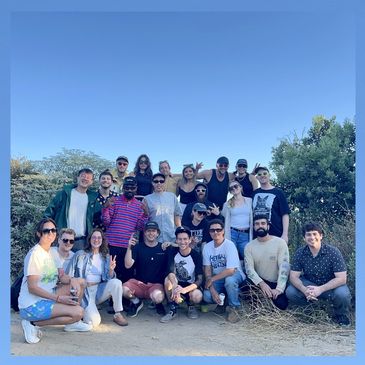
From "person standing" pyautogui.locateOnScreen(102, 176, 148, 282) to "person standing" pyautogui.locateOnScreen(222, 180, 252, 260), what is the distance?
1.22 m

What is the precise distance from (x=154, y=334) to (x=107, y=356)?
64cm

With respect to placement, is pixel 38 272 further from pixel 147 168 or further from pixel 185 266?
pixel 147 168

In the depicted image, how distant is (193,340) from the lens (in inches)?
265

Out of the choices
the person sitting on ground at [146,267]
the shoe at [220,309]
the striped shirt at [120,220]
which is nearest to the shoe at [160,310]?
the person sitting on ground at [146,267]

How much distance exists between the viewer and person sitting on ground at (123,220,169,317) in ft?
23.2

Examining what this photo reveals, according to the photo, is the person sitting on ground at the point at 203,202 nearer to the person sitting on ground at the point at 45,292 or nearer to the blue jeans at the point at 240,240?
the blue jeans at the point at 240,240

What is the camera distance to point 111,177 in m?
7.42

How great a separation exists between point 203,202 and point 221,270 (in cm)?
97

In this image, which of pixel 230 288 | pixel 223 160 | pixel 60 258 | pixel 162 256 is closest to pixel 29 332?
pixel 60 258

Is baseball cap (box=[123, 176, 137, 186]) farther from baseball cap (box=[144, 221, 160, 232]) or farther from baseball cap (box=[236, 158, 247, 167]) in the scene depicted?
baseball cap (box=[236, 158, 247, 167])

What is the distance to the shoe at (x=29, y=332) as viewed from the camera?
265 inches

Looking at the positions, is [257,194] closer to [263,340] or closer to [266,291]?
[266,291]

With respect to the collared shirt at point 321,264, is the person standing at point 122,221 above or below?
above

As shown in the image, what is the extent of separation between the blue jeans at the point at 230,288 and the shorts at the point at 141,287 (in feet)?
2.02
